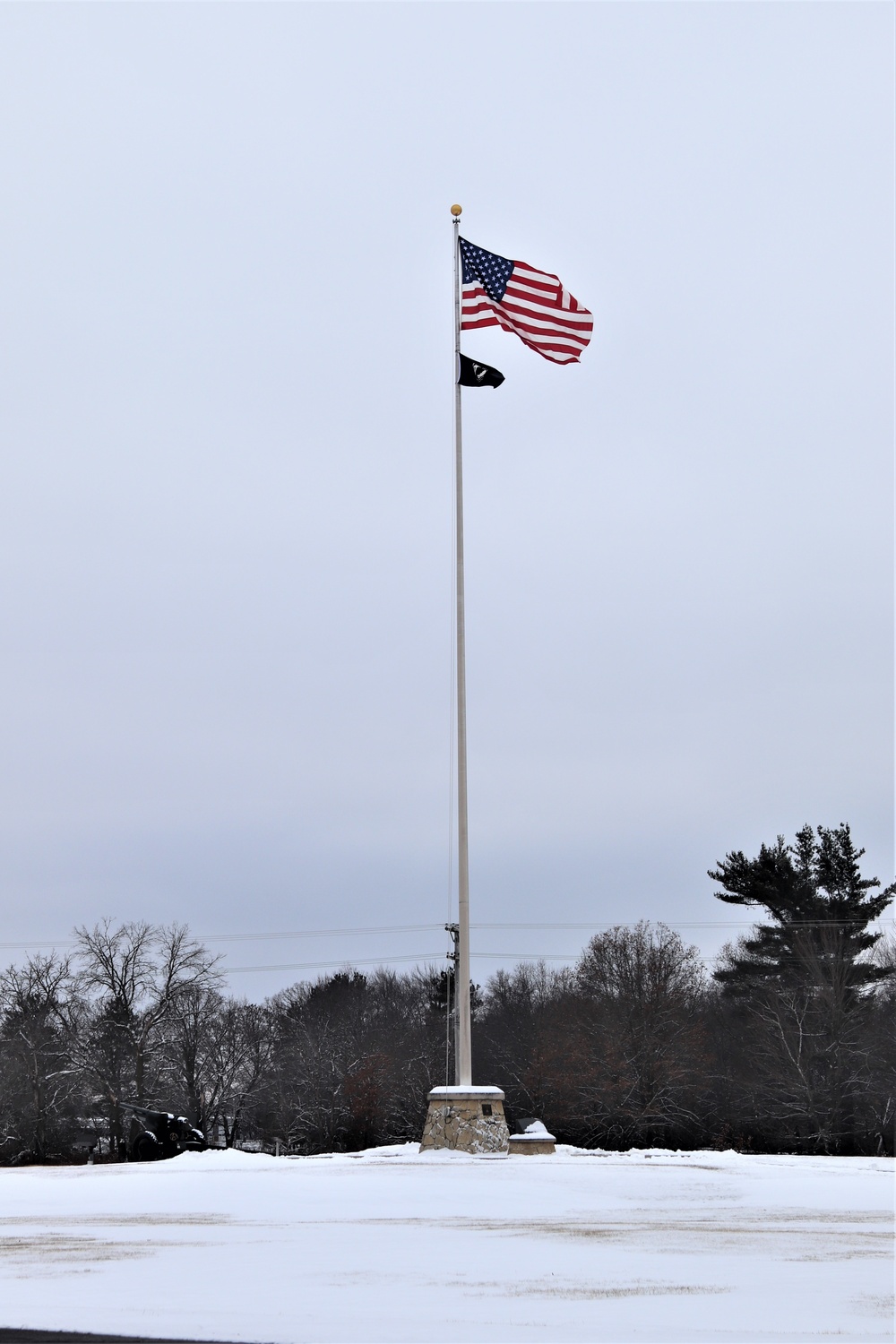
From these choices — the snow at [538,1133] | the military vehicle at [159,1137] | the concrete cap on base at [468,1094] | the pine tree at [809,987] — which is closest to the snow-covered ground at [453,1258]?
the concrete cap on base at [468,1094]

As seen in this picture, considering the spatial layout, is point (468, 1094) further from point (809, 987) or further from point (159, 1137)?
point (809, 987)

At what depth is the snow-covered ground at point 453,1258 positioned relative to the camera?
5.31 meters

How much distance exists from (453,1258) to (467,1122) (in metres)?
10.1

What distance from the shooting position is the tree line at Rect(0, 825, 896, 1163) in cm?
4619

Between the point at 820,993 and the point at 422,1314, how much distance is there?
44942 millimetres

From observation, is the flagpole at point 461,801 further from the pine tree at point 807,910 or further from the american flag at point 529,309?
the pine tree at point 807,910

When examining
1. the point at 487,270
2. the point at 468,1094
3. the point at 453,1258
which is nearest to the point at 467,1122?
the point at 468,1094

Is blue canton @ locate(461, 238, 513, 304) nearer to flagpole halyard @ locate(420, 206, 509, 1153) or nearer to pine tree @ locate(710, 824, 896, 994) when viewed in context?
flagpole halyard @ locate(420, 206, 509, 1153)

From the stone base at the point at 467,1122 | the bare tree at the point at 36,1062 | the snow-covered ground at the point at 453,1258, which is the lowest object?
the bare tree at the point at 36,1062

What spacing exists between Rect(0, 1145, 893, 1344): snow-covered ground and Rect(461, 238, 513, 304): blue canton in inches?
550

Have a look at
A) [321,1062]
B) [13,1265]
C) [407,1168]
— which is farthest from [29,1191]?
[321,1062]

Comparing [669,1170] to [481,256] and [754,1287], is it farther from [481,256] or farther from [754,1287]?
[481,256]

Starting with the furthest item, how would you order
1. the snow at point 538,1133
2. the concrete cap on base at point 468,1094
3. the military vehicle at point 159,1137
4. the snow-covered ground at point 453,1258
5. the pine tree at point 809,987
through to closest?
1. the pine tree at point 809,987
2. the military vehicle at point 159,1137
3. the snow at point 538,1133
4. the concrete cap on base at point 468,1094
5. the snow-covered ground at point 453,1258

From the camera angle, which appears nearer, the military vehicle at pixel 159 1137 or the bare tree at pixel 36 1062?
the military vehicle at pixel 159 1137
